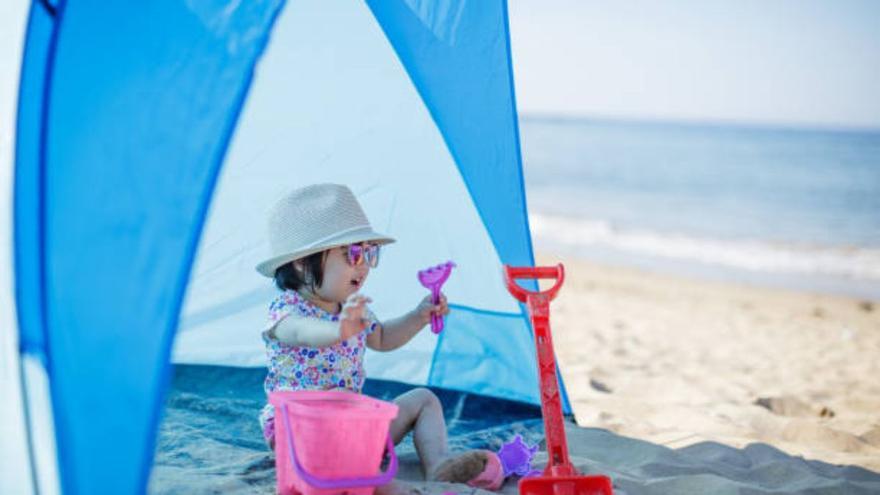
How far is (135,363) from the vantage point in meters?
1.39

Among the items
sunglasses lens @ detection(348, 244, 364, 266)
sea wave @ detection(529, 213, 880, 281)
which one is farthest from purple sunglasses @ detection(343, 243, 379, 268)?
sea wave @ detection(529, 213, 880, 281)

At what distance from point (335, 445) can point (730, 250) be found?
24.3ft

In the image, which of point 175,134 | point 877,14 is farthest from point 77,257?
point 877,14

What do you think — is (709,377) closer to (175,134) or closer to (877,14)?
(175,134)

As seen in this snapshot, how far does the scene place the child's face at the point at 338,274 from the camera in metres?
2.16

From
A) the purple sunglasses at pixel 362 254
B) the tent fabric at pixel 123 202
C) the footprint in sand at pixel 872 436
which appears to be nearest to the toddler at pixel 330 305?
the purple sunglasses at pixel 362 254

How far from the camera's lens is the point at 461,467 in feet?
6.80

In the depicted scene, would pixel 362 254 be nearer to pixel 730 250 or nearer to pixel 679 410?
pixel 679 410

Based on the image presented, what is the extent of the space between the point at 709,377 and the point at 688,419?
2.73 feet

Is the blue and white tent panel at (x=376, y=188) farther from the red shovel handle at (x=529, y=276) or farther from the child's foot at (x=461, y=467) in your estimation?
the child's foot at (x=461, y=467)

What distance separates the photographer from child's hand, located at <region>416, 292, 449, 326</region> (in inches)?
83.3

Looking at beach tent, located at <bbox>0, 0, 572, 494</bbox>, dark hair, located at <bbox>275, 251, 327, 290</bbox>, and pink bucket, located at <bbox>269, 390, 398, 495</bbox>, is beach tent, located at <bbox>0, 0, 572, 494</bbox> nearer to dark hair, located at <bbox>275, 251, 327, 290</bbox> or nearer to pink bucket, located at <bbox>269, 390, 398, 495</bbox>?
pink bucket, located at <bbox>269, 390, 398, 495</bbox>

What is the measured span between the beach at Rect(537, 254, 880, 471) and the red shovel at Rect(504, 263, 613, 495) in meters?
0.91

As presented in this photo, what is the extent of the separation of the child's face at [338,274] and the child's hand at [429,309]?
0.58 ft
